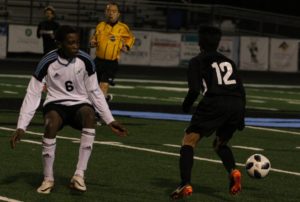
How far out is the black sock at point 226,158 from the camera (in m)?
9.50

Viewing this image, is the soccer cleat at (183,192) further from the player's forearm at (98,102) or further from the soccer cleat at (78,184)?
the player's forearm at (98,102)

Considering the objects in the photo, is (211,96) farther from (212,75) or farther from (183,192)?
(183,192)

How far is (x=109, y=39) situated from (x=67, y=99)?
766 centimetres

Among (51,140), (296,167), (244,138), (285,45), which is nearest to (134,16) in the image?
(285,45)

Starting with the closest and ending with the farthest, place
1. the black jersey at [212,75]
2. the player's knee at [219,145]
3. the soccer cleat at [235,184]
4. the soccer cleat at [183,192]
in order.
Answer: the soccer cleat at [183,192] < the black jersey at [212,75] < the soccer cleat at [235,184] < the player's knee at [219,145]

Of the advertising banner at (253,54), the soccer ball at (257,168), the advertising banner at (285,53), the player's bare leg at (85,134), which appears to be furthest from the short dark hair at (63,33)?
the advertising banner at (285,53)

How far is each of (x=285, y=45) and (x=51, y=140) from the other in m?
32.8

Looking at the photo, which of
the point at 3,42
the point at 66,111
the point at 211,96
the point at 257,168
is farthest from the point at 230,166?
the point at 3,42

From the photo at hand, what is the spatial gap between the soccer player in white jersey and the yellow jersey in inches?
295

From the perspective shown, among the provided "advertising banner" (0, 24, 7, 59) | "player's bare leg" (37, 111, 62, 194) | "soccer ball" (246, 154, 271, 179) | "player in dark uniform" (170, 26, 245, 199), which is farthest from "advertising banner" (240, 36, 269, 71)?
"player's bare leg" (37, 111, 62, 194)

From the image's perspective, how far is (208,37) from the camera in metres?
9.20

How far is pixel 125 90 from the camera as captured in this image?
1065 inches

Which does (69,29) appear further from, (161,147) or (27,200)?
(161,147)

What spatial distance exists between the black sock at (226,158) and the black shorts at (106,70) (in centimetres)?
754
